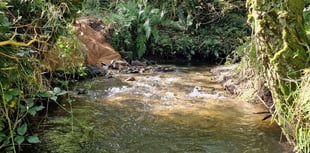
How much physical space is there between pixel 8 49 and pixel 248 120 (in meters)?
3.14

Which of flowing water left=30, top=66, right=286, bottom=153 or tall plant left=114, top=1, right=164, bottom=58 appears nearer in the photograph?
flowing water left=30, top=66, right=286, bottom=153

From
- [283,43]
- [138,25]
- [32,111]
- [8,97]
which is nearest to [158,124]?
[283,43]

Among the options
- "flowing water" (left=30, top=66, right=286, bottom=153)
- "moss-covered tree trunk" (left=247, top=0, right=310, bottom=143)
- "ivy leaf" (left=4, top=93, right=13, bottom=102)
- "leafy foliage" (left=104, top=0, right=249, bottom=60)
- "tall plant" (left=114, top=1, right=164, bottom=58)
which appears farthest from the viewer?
"leafy foliage" (left=104, top=0, right=249, bottom=60)

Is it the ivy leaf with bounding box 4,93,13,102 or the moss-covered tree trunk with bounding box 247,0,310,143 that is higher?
the moss-covered tree trunk with bounding box 247,0,310,143

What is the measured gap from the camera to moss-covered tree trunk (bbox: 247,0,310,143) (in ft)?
8.68

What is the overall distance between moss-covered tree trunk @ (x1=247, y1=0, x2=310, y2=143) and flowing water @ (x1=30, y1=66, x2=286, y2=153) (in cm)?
100

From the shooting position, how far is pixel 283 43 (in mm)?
2664

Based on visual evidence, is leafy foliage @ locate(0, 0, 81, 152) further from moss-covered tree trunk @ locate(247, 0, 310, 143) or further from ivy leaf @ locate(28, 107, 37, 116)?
moss-covered tree trunk @ locate(247, 0, 310, 143)

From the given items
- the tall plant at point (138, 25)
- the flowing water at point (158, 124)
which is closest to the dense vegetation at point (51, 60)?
the flowing water at point (158, 124)

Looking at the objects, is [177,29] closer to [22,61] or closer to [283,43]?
[283,43]

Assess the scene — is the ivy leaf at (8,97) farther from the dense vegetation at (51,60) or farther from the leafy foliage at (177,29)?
the leafy foliage at (177,29)

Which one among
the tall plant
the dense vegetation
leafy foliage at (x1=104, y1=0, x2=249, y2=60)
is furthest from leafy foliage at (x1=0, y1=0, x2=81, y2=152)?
leafy foliage at (x1=104, y1=0, x2=249, y2=60)

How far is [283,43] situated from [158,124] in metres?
1.99

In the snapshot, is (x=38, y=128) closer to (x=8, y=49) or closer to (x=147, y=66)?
(x=8, y=49)
